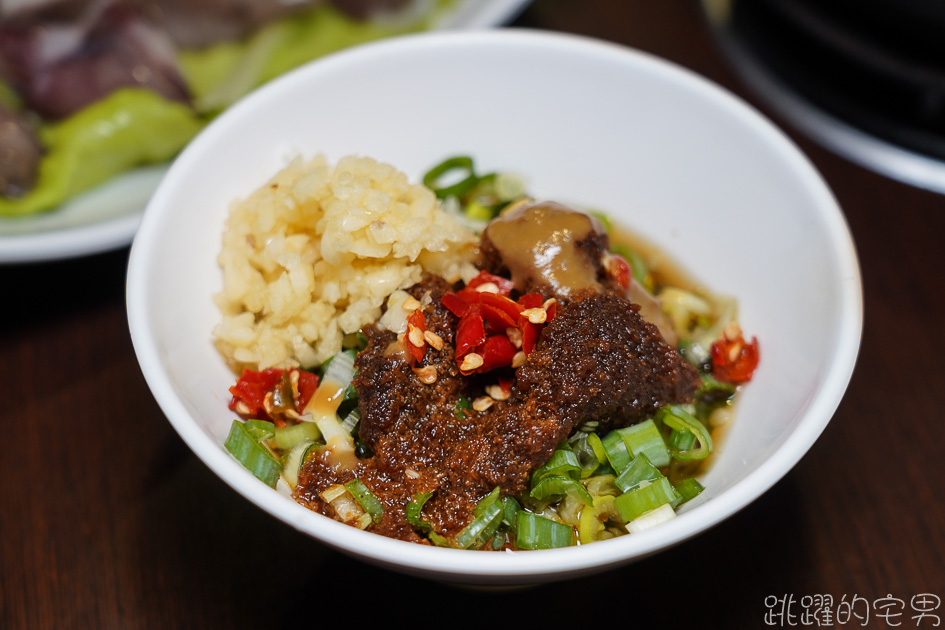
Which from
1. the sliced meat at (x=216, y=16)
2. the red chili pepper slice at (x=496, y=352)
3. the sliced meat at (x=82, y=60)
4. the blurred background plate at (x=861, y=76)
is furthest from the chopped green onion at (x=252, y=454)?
the blurred background plate at (x=861, y=76)

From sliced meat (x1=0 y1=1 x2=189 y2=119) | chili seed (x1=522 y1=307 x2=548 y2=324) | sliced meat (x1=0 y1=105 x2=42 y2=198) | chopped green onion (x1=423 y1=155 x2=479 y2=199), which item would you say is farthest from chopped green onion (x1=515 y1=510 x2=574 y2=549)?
sliced meat (x1=0 y1=1 x2=189 y2=119)

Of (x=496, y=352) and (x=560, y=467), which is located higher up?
(x=496, y=352)

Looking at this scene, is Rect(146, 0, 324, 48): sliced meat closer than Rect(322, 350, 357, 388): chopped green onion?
No

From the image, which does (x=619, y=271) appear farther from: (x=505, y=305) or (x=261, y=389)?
(x=261, y=389)

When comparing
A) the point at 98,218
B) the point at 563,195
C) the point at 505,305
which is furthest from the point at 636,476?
the point at 98,218

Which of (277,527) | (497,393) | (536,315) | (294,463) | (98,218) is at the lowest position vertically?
(277,527)

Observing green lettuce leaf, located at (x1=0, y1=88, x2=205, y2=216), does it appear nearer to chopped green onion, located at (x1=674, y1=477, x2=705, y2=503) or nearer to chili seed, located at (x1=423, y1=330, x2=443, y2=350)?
chili seed, located at (x1=423, y1=330, x2=443, y2=350)

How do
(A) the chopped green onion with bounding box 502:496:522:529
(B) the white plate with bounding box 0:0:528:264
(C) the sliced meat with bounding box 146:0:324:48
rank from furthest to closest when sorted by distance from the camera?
1. (C) the sliced meat with bounding box 146:0:324:48
2. (B) the white plate with bounding box 0:0:528:264
3. (A) the chopped green onion with bounding box 502:496:522:529
